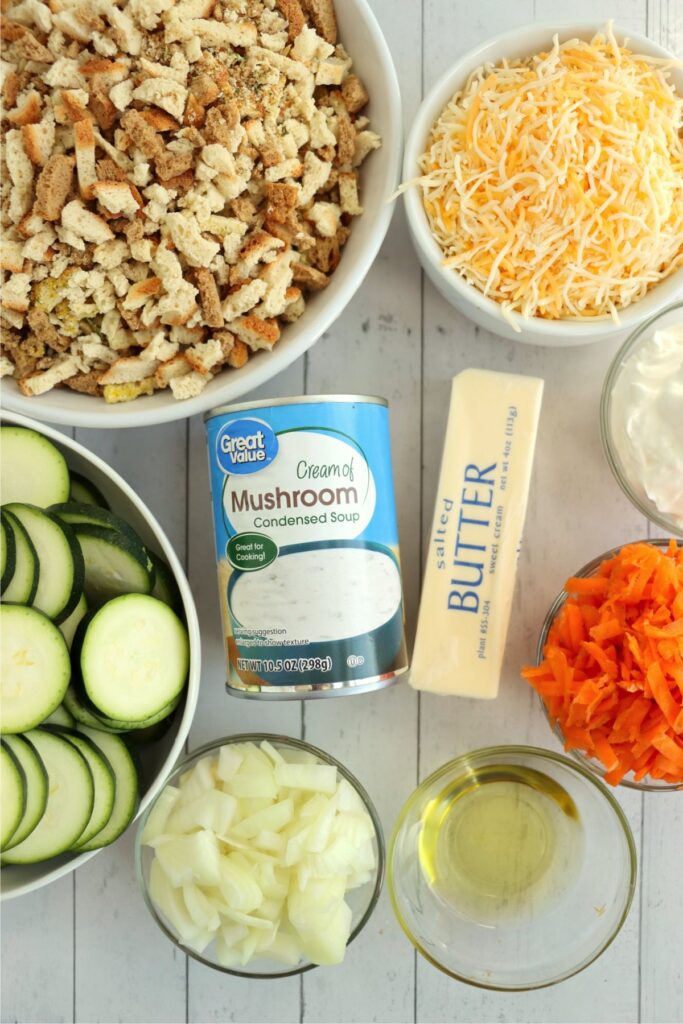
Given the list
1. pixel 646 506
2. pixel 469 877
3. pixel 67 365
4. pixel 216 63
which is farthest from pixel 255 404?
pixel 469 877

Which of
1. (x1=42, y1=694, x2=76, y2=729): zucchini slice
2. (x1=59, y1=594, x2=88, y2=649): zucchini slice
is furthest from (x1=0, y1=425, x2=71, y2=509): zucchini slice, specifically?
(x1=42, y1=694, x2=76, y2=729): zucchini slice

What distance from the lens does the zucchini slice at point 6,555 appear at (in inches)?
36.1

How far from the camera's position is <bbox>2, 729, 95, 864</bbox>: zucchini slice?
94cm

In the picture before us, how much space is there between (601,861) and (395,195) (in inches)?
33.6

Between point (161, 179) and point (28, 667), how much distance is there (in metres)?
0.55

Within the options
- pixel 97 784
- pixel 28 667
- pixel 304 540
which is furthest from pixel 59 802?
pixel 304 540

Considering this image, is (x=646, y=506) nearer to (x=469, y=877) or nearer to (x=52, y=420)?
(x=469, y=877)

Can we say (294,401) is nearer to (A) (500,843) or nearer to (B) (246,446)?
(B) (246,446)

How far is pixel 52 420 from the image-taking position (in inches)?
39.1

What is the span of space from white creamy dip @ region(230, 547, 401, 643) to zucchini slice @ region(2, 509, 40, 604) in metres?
0.22

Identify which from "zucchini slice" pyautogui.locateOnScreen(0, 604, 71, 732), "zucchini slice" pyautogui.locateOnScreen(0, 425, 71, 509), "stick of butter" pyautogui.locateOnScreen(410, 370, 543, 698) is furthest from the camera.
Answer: "stick of butter" pyautogui.locateOnScreen(410, 370, 543, 698)

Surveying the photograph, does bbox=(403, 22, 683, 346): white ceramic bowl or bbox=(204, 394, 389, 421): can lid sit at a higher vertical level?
bbox=(403, 22, 683, 346): white ceramic bowl

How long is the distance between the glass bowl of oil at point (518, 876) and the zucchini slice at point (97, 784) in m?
0.36

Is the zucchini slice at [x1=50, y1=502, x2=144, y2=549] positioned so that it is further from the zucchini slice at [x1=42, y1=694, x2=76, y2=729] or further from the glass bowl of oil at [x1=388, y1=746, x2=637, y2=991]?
the glass bowl of oil at [x1=388, y1=746, x2=637, y2=991]
